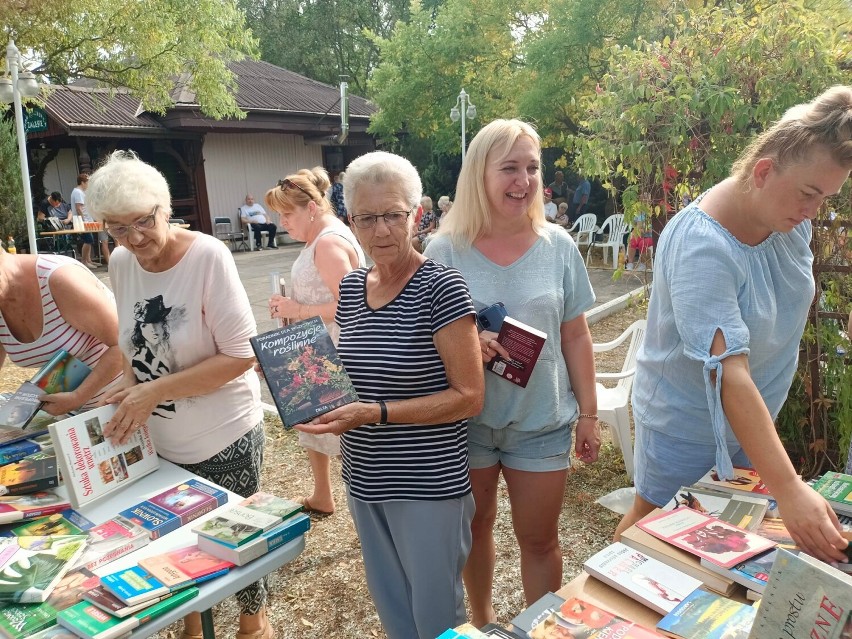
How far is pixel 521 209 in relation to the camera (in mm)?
2105

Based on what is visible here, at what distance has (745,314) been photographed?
1.60 m

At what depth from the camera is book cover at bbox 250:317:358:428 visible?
1598mm

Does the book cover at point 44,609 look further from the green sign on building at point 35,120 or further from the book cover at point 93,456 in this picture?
the green sign on building at point 35,120

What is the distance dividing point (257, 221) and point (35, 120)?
5440 millimetres

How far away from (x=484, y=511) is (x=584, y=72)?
45.6 ft

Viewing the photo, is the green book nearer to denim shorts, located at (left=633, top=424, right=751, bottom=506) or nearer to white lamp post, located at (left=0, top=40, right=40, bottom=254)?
denim shorts, located at (left=633, top=424, right=751, bottom=506)

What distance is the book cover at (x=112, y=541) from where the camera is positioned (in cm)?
171

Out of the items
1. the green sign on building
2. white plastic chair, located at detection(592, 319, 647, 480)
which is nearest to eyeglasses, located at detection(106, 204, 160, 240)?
white plastic chair, located at detection(592, 319, 647, 480)

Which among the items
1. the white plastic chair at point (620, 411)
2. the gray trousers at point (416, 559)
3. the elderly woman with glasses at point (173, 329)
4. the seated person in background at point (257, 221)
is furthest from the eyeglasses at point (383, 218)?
the seated person in background at point (257, 221)

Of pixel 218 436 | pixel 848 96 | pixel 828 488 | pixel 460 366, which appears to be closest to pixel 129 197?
pixel 218 436

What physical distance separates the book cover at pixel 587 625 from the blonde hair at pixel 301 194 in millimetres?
2480

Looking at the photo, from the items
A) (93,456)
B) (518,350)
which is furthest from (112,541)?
(518,350)

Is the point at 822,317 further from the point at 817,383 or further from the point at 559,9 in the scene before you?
the point at 559,9

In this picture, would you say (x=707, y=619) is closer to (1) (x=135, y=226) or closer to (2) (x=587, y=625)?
(2) (x=587, y=625)
